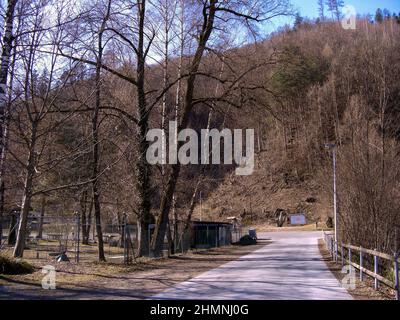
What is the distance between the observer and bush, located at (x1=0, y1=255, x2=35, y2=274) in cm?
1520

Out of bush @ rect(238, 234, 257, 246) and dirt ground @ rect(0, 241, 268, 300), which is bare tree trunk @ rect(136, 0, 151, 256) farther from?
bush @ rect(238, 234, 257, 246)

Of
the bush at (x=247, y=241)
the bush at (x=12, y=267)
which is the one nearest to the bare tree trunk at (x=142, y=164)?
the bush at (x=12, y=267)

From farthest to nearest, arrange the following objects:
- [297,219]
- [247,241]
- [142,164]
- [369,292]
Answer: [297,219] → [247,241] → [142,164] → [369,292]

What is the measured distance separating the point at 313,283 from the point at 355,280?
169 centimetres

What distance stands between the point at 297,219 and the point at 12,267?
240 ft

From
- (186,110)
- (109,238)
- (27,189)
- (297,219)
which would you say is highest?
(186,110)

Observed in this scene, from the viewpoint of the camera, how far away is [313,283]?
14.6 metres

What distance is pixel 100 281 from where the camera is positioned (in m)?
15.0

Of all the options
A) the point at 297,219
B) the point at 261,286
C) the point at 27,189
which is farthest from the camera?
the point at 297,219

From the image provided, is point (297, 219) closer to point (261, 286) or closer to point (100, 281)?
point (100, 281)

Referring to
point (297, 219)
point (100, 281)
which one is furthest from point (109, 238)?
point (297, 219)
